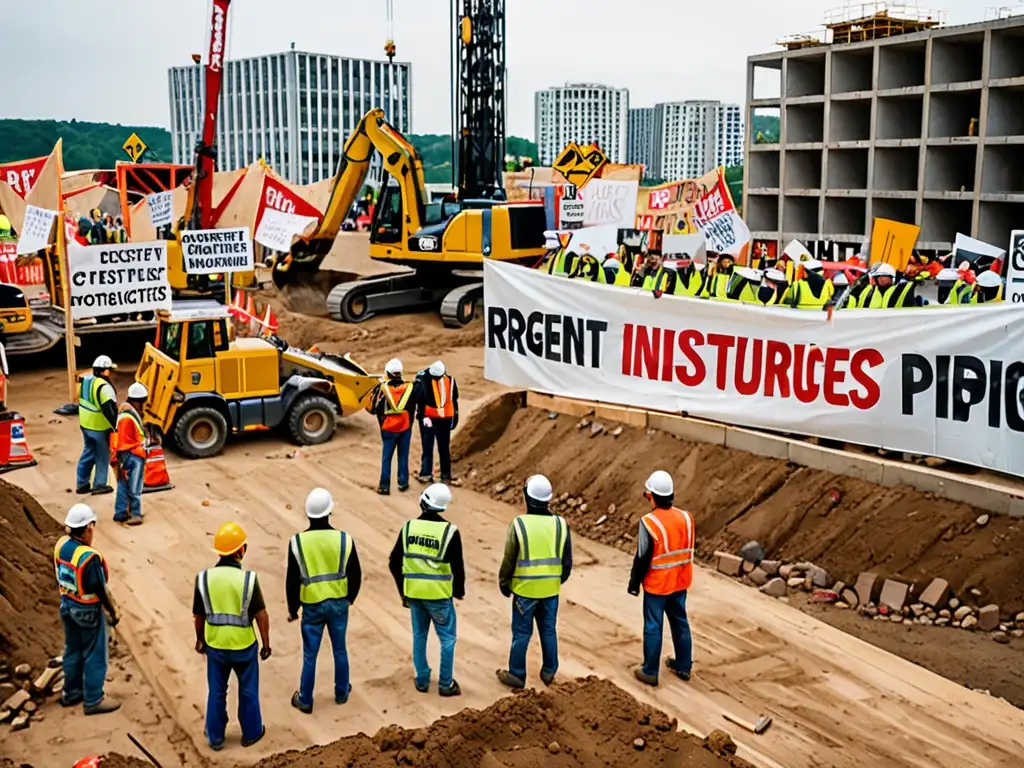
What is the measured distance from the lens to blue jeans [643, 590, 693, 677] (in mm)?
9367

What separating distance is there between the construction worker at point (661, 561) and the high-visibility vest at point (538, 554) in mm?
651

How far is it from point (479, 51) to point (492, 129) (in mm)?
2132

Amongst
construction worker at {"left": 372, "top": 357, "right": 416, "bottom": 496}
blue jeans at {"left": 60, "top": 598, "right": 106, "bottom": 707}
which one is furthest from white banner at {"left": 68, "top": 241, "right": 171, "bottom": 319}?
blue jeans at {"left": 60, "top": 598, "right": 106, "bottom": 707}

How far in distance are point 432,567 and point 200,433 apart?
357 inches

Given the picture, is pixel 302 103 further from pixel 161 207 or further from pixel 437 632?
pixel 437 632

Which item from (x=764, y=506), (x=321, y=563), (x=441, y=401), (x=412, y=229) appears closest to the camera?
(x=321, y=563)

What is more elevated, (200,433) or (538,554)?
(538,554)

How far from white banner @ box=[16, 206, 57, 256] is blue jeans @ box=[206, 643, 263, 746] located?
11910 mm

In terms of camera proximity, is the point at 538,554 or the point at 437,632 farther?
the point at 437,632

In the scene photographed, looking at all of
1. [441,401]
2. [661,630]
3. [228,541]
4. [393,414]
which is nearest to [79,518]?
[228,541]

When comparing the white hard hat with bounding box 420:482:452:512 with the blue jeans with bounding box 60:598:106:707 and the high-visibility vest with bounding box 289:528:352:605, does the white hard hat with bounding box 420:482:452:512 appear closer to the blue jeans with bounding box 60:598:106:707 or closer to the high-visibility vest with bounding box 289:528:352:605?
the high-visibility vest with bounding box 289:528:352:605

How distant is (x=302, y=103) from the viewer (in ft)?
235

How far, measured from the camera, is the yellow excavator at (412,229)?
86.5ft

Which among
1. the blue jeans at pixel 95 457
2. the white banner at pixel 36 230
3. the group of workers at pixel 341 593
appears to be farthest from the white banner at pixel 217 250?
the group of workers at pixel 341 593
